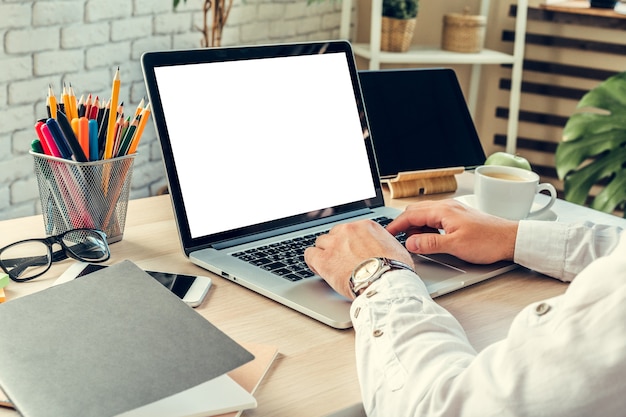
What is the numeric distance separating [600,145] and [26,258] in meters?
1.94

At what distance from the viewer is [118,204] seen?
104 centimetres

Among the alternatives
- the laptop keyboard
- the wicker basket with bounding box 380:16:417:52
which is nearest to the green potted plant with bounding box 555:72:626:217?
the wicker basket with bounding box 380:16:417:52

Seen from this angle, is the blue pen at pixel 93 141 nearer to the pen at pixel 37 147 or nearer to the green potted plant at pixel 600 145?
the pen at pixel 37 147

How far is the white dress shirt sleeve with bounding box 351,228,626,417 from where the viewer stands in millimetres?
582

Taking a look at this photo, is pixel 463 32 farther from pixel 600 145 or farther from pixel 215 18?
pixel 215 18

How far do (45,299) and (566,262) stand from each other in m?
0.65

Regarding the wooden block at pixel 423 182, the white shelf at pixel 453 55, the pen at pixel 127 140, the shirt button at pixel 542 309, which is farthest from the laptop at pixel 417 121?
the white shelf at pixel 453 55

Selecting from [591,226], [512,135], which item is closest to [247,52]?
[591,226]

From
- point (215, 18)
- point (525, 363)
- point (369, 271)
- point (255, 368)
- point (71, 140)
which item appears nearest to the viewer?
point (525, 363)

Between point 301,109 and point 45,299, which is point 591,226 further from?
point 45,299

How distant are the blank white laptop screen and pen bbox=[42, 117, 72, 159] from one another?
13 cm

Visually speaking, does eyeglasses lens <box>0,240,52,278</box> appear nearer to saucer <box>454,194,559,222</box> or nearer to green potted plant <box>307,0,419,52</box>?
saucer <box>454,194,559,222</box>

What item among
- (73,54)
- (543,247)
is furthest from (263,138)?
(73,54)

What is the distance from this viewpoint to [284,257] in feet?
3.27
